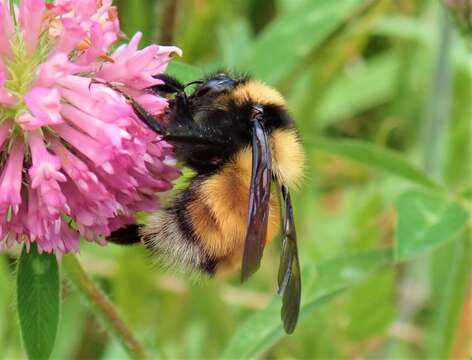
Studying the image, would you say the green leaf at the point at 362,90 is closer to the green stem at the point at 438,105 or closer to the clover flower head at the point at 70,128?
the green stem at the point at 438,105

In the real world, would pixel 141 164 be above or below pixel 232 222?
above

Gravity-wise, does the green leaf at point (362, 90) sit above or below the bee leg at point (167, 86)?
below

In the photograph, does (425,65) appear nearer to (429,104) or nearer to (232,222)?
(429,104)

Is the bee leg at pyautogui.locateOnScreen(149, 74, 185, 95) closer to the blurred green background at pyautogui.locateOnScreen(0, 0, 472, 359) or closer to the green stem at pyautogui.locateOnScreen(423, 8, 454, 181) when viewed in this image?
the blurred green background at pyautogui.locateOnScreen(0, 0, 472, 359)

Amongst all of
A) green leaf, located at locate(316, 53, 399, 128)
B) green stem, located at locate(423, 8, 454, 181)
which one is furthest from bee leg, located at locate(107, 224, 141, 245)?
green leaf, located at locate(316, 53, 399, 128)

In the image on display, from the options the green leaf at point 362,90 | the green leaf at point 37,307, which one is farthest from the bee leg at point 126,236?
the green leaf at point 362,90

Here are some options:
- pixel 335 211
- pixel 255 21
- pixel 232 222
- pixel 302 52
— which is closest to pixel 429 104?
pixel 302 52

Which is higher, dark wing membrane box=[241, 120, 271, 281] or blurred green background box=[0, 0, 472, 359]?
dark wing membrane box=[241, 120, 271, 281]
